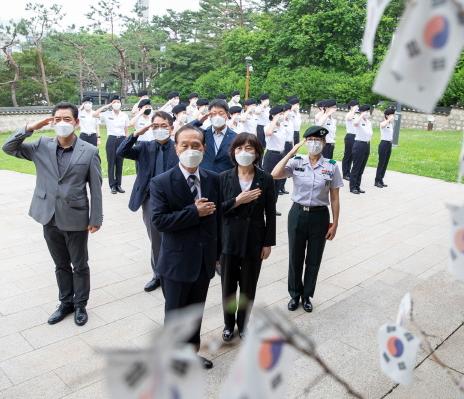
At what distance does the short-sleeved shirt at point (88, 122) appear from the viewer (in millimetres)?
10328

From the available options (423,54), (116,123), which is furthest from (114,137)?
(423,54)

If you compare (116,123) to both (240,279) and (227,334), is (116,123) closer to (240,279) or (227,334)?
(240,279)

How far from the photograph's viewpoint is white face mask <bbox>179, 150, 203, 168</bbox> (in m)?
3.12

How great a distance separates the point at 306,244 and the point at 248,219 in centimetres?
87

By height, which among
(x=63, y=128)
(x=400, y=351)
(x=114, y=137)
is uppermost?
(x=63, y=128)

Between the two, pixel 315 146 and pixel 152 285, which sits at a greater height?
pixel 315 146

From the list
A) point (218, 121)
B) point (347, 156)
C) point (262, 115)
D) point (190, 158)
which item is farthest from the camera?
point (262, 115)

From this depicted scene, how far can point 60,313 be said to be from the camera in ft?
13.4

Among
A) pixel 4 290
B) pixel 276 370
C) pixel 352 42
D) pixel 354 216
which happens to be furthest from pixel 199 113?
pixel 352 42

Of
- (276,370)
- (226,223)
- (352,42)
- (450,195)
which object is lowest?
(450,195)

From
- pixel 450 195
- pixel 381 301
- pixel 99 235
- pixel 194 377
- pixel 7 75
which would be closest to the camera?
pixel 194 377

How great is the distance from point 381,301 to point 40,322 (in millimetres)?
3166

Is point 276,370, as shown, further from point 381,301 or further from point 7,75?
point 7,75

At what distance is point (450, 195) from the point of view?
9.80 metres
